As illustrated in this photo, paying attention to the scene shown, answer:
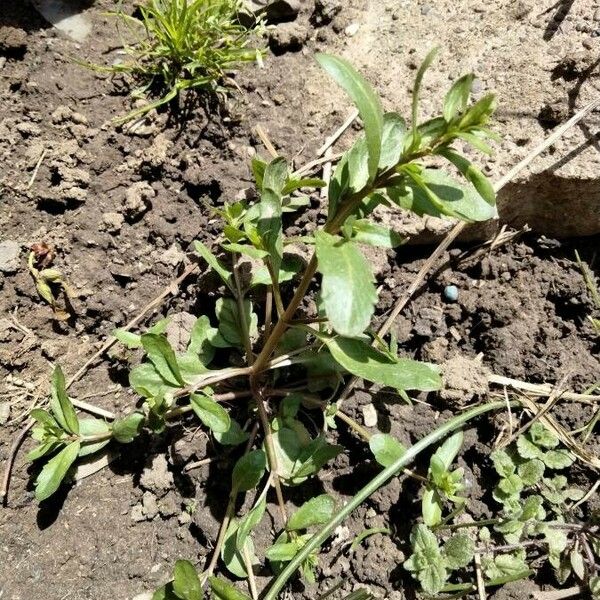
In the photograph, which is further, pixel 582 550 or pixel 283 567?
pixel 582 550

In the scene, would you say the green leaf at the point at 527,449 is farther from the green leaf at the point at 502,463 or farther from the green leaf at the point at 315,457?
the green leaf at the point at 315,457

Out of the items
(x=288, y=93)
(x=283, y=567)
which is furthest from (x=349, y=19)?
(x=283, y=567)

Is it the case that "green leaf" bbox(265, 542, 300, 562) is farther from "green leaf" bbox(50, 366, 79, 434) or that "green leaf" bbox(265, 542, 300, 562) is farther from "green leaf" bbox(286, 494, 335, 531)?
"green leaf" bbox(50, 366, 79, 434)

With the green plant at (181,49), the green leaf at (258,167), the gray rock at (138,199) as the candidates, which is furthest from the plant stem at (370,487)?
the green plant at (181,49)

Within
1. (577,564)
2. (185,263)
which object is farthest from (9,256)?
(577,564)

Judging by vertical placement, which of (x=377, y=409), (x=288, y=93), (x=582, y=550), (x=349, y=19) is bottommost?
(x=582, y=550)

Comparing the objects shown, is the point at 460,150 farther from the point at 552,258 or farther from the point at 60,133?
the point at 60,133

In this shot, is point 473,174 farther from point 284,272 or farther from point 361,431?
point 361,431

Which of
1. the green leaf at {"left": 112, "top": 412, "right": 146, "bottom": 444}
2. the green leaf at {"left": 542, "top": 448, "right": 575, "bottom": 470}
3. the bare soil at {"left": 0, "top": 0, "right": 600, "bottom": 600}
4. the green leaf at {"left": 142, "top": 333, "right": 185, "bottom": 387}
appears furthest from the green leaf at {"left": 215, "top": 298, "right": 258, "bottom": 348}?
the green leaf at {"left": 542, "top": 448, "right": 575, "bottom": 470}
